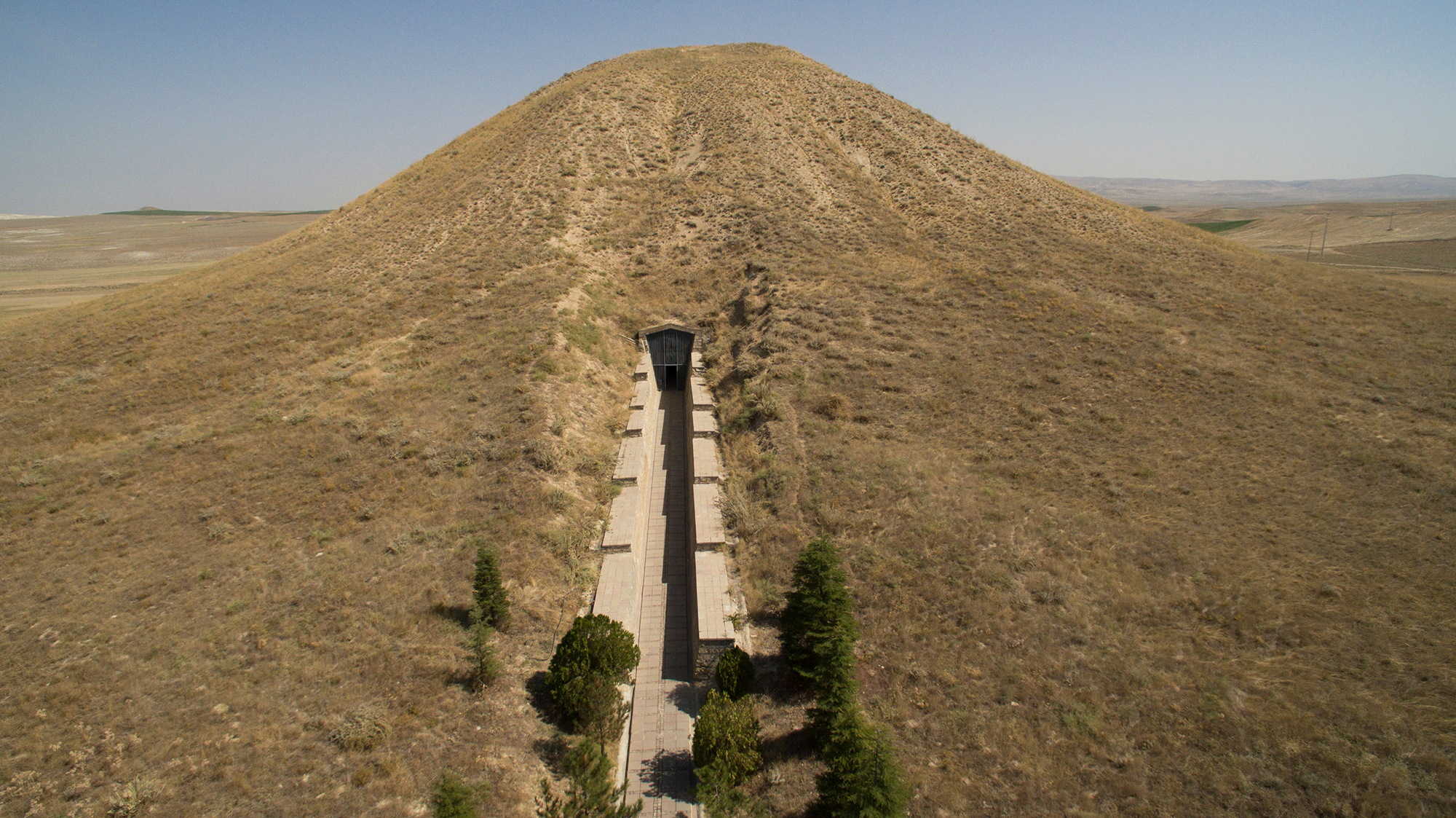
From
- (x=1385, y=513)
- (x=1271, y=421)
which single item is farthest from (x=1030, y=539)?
(x=1271, y=421)

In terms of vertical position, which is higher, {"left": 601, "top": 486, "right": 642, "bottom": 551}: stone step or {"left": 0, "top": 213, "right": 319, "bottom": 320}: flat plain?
{"left": 0, "top": 213, "right": 319, "bottom": 320}: flat plain

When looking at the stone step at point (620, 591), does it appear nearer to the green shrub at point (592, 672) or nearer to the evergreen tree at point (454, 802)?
the green shrub at point (592, 672)

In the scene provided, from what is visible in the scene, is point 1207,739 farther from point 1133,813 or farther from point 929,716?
point 929,716

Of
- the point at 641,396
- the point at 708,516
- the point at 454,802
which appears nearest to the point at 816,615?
the point at 708,516

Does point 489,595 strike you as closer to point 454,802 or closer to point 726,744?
point 454,802

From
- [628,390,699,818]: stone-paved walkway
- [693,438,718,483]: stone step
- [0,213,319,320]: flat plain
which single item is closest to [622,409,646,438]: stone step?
[628,390,699,818]: stone-paved walkway

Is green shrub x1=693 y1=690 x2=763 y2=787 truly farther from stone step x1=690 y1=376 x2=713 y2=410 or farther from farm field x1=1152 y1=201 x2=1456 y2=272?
farm field x1=1152 y1=201 x2=1456 y2=272

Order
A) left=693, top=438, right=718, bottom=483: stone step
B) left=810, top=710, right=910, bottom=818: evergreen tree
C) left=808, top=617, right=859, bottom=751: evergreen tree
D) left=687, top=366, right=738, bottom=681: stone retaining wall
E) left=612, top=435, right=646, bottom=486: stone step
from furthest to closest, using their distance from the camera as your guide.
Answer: left=693, top=438, right=718, bottom=483: stone step → left=612, top=435, right=646, bottom=486: stone step → left=687, top=366, right=738, bottom=681: stone retaining wall → left=808, top=617, right=859, bottom=751: evergreen tree → left=810, top=710, right=910, bottom=818: evergreen tree
